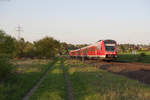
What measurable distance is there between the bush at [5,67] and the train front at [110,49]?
53.5 ft

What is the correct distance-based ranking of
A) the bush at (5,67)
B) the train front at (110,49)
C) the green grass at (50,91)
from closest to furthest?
the green grass at (50,91) < the bush at (5,67) < the train front at (110,49)

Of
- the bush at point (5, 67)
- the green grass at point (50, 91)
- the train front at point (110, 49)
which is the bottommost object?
the green grass at point (50, 91)

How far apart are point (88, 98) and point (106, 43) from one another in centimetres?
1958

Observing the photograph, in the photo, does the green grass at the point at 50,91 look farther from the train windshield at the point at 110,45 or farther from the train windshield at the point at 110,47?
the train windshield at the point at 110,45

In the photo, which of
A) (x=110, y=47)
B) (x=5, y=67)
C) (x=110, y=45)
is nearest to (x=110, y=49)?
(x=110, y=47)

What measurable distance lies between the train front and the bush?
53.5 ft

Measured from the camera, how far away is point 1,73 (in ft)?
40.9

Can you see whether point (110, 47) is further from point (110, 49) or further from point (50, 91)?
point (50, 91)

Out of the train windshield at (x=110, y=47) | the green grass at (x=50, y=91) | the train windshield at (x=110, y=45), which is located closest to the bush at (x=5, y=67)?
the green grass at (x=50, y=91)

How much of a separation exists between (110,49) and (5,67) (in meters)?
17.9

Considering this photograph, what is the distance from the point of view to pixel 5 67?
12.7 meters

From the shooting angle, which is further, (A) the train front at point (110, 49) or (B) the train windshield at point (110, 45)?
(B) the train windshield at point (110, 45)

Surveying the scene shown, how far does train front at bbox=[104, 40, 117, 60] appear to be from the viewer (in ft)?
87.6

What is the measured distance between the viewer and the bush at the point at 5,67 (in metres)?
12.4
